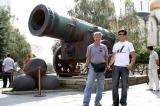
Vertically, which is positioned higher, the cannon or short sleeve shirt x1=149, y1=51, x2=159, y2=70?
the cannon

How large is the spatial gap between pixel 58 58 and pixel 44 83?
3.74 m

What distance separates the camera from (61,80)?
1451 cm

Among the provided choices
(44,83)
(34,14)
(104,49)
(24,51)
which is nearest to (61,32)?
(34,14)

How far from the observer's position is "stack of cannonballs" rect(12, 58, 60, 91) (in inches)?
517

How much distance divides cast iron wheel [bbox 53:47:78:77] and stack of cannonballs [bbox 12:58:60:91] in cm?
280

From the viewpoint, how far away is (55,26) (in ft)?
46.4

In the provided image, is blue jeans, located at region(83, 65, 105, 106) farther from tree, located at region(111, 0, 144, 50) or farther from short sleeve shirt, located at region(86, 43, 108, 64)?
tree, located at region(111, 0, 144, 50)

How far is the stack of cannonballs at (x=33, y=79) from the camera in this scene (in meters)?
13.1

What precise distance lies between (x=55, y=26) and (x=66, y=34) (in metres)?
1.02

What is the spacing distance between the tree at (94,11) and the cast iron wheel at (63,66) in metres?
23.1

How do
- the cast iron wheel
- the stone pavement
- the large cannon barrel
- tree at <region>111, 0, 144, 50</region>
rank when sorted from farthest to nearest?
tree at <region>111, 0, 144, 50</region>
the cast iron wheel
the large cannon barrel
the stone pavement

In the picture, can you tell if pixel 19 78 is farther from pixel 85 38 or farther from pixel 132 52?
pixel 132 52

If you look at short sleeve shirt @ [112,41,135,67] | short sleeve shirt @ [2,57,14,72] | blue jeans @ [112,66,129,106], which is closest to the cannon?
short sleeve shirt @ [2,57,14,72]

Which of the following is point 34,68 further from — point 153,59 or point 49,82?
point 153,59
